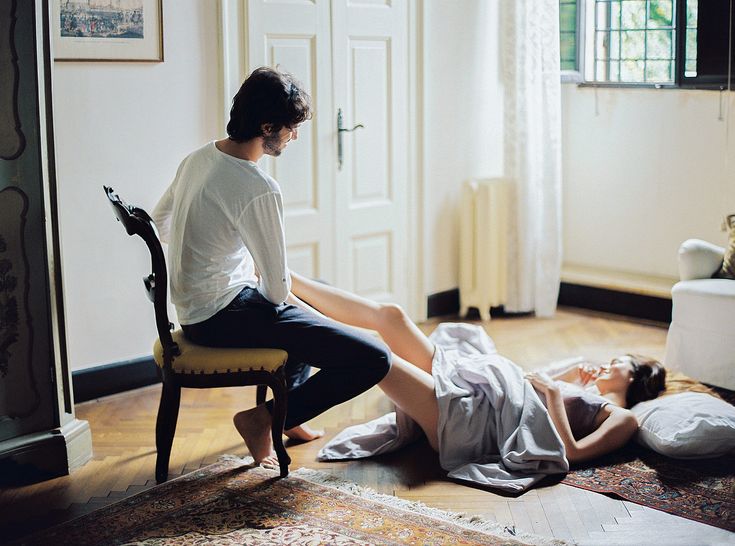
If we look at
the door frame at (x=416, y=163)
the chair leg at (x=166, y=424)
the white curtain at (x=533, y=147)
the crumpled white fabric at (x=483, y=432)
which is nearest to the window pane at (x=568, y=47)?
the white curtain at (x=533, y=147)

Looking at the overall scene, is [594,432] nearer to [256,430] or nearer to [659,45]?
[256,430]

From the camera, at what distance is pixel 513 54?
547cm

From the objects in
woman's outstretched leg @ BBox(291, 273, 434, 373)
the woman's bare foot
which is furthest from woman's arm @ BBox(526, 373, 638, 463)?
the woman's bare foot

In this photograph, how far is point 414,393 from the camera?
3.42 metres

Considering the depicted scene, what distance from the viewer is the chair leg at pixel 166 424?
324cm

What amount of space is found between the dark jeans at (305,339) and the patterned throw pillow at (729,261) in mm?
1978

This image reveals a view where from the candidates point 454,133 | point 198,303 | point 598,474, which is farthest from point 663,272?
point 198,303

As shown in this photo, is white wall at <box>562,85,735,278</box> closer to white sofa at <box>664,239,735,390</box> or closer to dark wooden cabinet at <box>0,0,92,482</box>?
white sofa at <box>664,239,735,390</box>

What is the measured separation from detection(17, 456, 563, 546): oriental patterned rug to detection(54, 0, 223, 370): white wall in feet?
3.59

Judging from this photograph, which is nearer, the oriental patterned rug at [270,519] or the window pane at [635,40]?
the oriental patterned rug at [270,519]

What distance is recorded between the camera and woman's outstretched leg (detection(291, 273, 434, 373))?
361cm

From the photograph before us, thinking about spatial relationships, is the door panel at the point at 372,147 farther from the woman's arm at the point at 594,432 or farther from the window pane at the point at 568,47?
the woman's arm at the point at 594,432

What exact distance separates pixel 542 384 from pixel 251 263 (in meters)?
1.10

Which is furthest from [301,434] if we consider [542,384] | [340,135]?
[340,135]
